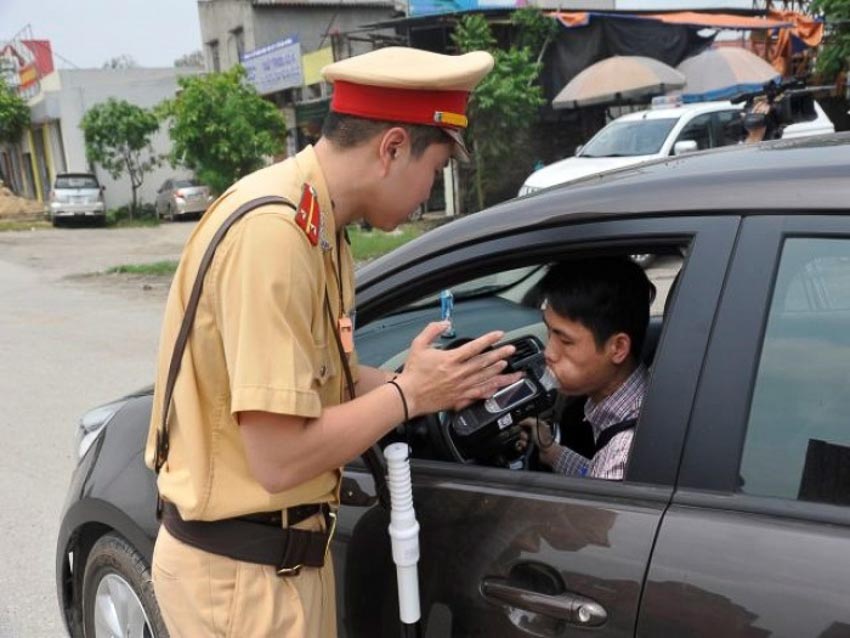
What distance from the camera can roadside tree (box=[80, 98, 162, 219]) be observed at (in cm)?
2470

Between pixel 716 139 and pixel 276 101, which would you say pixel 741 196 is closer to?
pixel 716 139

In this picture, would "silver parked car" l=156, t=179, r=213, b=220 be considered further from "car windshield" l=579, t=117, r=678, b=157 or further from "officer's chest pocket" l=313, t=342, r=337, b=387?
"officer's chest pocket" l=313, t=342, r=337, b=387

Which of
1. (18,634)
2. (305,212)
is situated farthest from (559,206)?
(18,634)

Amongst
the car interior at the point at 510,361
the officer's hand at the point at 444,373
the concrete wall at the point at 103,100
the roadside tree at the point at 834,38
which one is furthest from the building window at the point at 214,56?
the officer's hand at the point at 444,373

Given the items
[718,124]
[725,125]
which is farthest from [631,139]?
[725,125]

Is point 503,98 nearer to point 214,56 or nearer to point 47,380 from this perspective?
point 47,380

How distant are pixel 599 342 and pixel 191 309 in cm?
87

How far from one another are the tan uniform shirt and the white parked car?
340 inches

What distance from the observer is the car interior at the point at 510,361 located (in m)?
1.66

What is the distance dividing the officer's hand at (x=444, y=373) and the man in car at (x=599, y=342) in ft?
1.10

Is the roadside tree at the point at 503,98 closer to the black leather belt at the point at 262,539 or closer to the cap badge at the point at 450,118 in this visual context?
the cap badge at the point at 450,118

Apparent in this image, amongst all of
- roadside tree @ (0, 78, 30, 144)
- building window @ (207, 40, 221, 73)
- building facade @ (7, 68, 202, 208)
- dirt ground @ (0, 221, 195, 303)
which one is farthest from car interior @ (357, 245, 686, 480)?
roadside tree @ (0, 78, 30, 144)

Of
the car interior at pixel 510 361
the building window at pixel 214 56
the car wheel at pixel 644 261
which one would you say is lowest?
the car interior at pixel 510 361

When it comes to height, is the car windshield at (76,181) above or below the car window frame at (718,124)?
below
